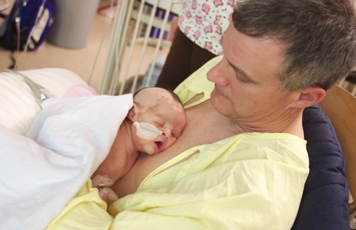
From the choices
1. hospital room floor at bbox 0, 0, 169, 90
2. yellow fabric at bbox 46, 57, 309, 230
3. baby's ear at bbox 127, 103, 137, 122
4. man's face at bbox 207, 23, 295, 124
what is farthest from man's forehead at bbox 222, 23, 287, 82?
hospital room floor at bbox 0, 0, 169, 90

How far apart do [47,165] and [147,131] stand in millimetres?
373

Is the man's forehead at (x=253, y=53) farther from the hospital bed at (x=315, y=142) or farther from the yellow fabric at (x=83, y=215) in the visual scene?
the yellow fabric at (x=83, y=215)

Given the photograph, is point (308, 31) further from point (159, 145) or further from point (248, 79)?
point (159, 145)

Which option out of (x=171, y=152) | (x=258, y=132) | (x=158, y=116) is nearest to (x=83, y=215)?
(x=171, y=152)

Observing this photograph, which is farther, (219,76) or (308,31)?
(219,76)

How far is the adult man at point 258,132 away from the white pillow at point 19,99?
47 centimetres

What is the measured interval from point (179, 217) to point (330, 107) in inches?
33.0

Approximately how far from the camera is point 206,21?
1.75 m

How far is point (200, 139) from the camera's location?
3.69 feet

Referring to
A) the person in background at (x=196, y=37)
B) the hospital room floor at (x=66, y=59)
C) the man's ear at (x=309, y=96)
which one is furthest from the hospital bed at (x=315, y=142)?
the hospital room floor at (x=66, y=59)

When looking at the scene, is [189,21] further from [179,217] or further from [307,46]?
[179,217]

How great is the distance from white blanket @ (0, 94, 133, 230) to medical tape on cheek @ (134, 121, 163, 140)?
0.39 feet

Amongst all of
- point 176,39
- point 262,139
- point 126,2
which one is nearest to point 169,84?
point 176,39

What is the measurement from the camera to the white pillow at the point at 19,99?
1160mm
